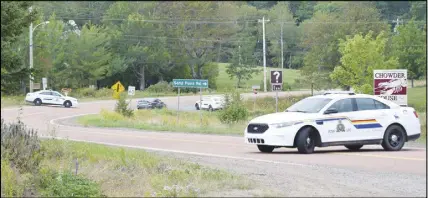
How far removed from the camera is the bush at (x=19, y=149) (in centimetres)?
1411

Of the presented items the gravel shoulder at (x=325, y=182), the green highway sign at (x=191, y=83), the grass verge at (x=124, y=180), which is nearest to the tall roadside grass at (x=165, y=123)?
the green highway sign at (x=191, y=83)

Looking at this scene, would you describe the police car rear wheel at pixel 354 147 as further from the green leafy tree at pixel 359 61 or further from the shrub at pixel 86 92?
the shrub at pixel 86 92

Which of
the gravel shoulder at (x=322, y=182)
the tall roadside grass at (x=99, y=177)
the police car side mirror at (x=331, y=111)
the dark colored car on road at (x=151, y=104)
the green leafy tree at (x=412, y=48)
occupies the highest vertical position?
the green leafy tree at (x=412, y=48)

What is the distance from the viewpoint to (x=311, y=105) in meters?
22.3

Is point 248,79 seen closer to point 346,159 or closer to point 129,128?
point 129,128

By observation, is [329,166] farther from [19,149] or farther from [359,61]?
[359,61]

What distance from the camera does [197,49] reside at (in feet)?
258

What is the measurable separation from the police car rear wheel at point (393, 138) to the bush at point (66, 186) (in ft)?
35.5

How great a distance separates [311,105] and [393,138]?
2434mm

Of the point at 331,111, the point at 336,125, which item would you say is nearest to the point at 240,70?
the point at 331,111

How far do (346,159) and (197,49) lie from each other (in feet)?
197

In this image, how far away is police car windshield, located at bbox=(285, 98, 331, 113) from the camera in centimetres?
2197

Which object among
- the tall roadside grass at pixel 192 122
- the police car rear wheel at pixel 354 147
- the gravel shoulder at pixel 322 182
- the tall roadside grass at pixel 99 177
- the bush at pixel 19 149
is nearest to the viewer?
the gravel shoulder at pixel 322 182

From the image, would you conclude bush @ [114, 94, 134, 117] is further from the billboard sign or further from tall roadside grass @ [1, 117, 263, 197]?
tall roadside grass @ [1, 117, 263, 197]
